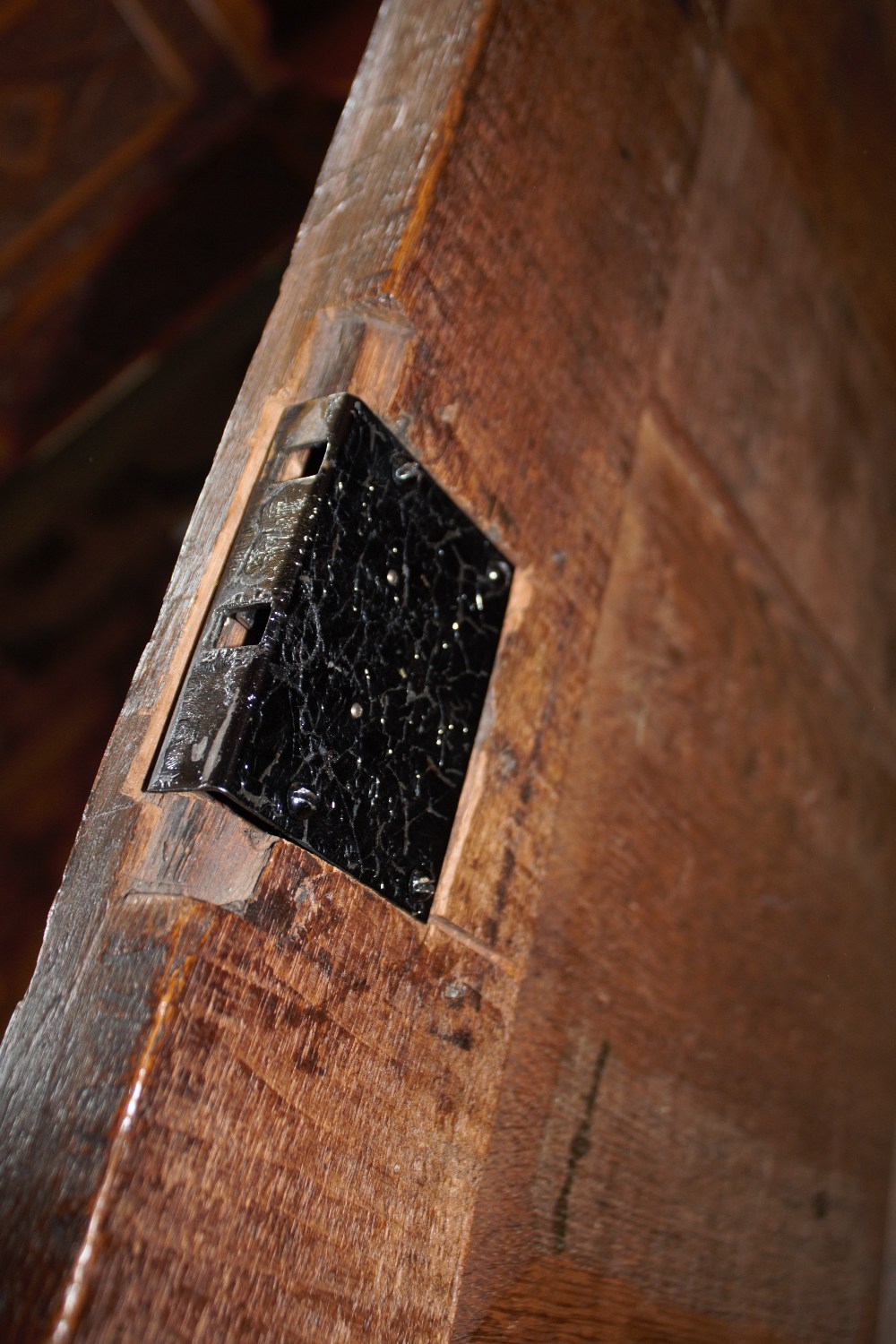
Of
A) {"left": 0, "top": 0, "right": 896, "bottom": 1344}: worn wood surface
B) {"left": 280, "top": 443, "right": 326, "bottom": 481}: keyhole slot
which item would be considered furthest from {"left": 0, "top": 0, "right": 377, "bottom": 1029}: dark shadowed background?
{"left": 280, "top": 443, "right": 326, "bottom": 481}: keyhole slot

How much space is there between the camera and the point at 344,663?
49cm

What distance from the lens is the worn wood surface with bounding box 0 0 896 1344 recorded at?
0.41 m

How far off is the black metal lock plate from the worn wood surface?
0.7 inches

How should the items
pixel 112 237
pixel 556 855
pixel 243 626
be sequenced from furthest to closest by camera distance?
pixel 112 237 → pixel 556 855 → pixel 243 626

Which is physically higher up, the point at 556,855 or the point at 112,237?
the point at 112,237

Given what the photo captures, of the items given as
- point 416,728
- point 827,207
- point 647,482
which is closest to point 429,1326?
point 416,728

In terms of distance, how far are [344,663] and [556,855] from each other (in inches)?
11.8

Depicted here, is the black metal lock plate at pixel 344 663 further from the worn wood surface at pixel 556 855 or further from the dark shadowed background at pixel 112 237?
the dark shadowed background at pixel 112 237

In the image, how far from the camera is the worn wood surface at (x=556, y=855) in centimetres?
41

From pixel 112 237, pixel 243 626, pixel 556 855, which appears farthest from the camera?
pixel 112 237

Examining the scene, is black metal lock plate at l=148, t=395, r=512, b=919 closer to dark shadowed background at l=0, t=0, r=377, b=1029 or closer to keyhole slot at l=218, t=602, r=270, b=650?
keyhole slot at l=218, t=602, r=270, b=650

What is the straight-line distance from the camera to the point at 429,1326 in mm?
493

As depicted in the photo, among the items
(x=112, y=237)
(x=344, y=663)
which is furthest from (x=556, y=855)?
(x=112, y=237)

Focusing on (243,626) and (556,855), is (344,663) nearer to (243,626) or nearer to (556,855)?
(243,626)
